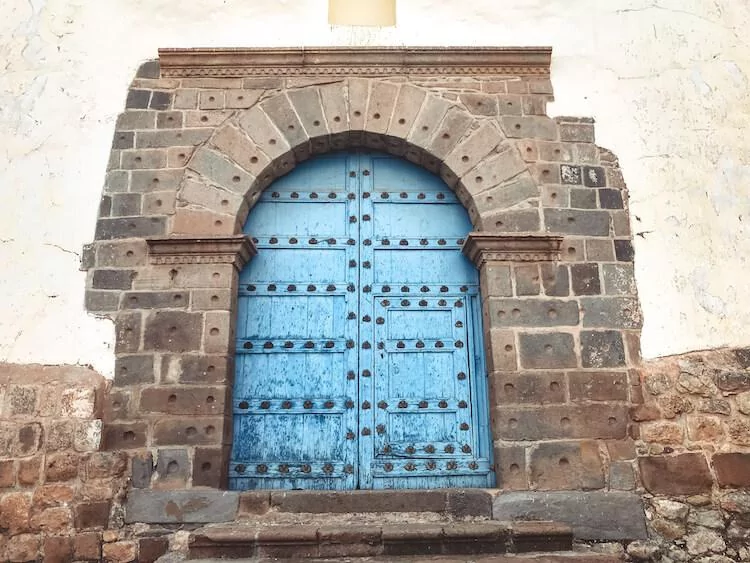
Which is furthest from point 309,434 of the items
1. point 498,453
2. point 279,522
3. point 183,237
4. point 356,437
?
point 183,237

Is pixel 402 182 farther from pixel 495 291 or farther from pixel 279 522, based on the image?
pixel 279 522

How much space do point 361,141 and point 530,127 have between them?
3.27 feet

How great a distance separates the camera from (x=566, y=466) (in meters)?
3.22

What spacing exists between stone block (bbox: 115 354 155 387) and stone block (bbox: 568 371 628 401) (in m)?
2.16

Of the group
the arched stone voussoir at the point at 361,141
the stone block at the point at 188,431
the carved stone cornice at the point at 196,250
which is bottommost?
the stone block at the point at 188,431

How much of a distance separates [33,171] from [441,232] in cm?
235

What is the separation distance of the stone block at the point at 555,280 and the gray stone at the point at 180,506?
1.94 meters

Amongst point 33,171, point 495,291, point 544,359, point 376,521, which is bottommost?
point 376,521

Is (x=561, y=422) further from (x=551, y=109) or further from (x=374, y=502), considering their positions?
(x=551, y=109)

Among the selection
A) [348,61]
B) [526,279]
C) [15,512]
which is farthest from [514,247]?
[15,512]

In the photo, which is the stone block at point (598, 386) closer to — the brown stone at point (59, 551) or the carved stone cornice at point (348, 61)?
the carved stone cornice at point (348, 61)

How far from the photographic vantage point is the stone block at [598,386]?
332cm

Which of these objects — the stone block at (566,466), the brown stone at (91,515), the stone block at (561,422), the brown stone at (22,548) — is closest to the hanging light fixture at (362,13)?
the stone block at (561,422)

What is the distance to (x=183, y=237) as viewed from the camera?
346 cm
